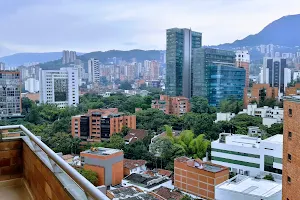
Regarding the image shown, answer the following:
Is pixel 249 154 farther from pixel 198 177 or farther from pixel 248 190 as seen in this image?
pixel 248 190

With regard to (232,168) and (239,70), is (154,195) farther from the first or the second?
(239,70)

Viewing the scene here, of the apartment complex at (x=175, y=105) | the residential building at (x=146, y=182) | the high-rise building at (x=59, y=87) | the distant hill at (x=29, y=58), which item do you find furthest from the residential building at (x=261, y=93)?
the distant hill at (x=29, y=58)

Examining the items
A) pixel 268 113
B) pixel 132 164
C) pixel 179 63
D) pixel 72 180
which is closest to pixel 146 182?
pixel 132 164

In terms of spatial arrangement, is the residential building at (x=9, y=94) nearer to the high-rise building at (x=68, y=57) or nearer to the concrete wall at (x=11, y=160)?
the concrete wall at (x=11, y=160)

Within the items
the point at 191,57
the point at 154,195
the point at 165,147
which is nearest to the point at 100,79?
the point at 191,57

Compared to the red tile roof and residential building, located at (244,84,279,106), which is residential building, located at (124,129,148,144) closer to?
the red tile roof

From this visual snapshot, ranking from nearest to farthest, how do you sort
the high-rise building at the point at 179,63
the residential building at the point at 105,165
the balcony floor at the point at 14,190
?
the balcony floor at the point at 14,190
the residential building at the point at 105,165
the high-rise building at the point at 179,63
